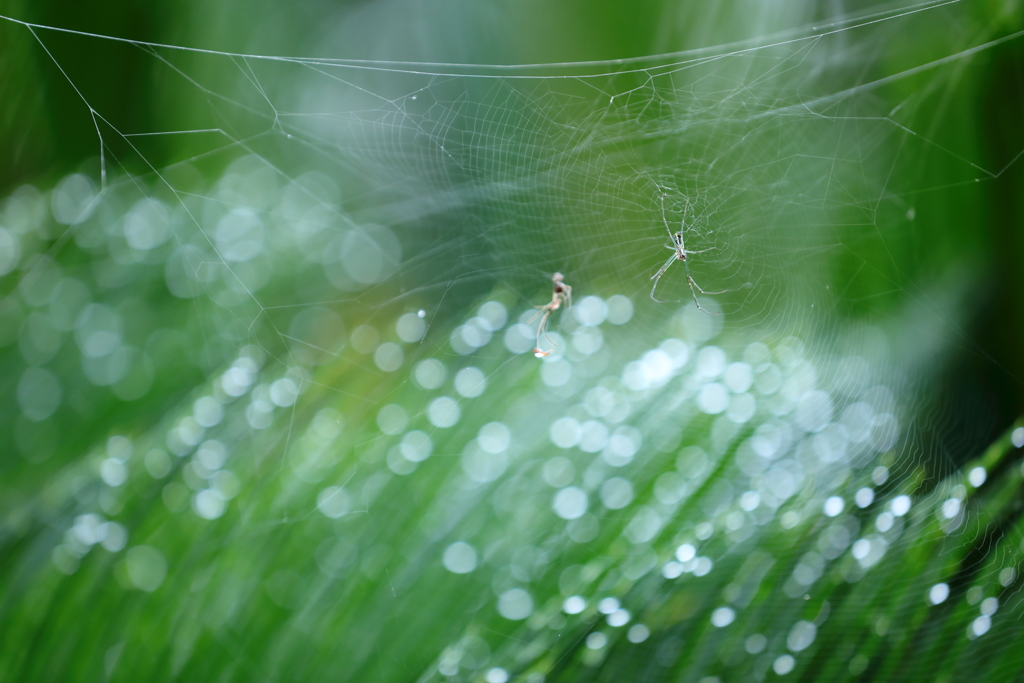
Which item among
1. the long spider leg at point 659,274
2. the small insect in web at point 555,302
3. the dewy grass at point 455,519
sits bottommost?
the dewy grass at point 455,519

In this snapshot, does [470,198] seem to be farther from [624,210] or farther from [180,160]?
[180,160]

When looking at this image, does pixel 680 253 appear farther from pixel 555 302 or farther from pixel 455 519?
pixel 455 519

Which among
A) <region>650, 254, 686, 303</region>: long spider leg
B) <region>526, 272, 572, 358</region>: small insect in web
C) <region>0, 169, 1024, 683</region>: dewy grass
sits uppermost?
<region>650, 254, 686, 303</region>: long spider leg

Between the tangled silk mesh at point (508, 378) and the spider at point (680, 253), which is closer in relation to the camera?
the tangled silk mesh at point (508, 378)

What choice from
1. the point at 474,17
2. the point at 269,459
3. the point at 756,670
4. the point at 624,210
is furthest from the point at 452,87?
the point at 756,670

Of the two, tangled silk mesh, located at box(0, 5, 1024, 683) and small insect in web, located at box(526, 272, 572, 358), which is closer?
tangled silk mesh, located at box(0, 5, 1024, 683)

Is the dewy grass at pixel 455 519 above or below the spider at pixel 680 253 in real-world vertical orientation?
below
